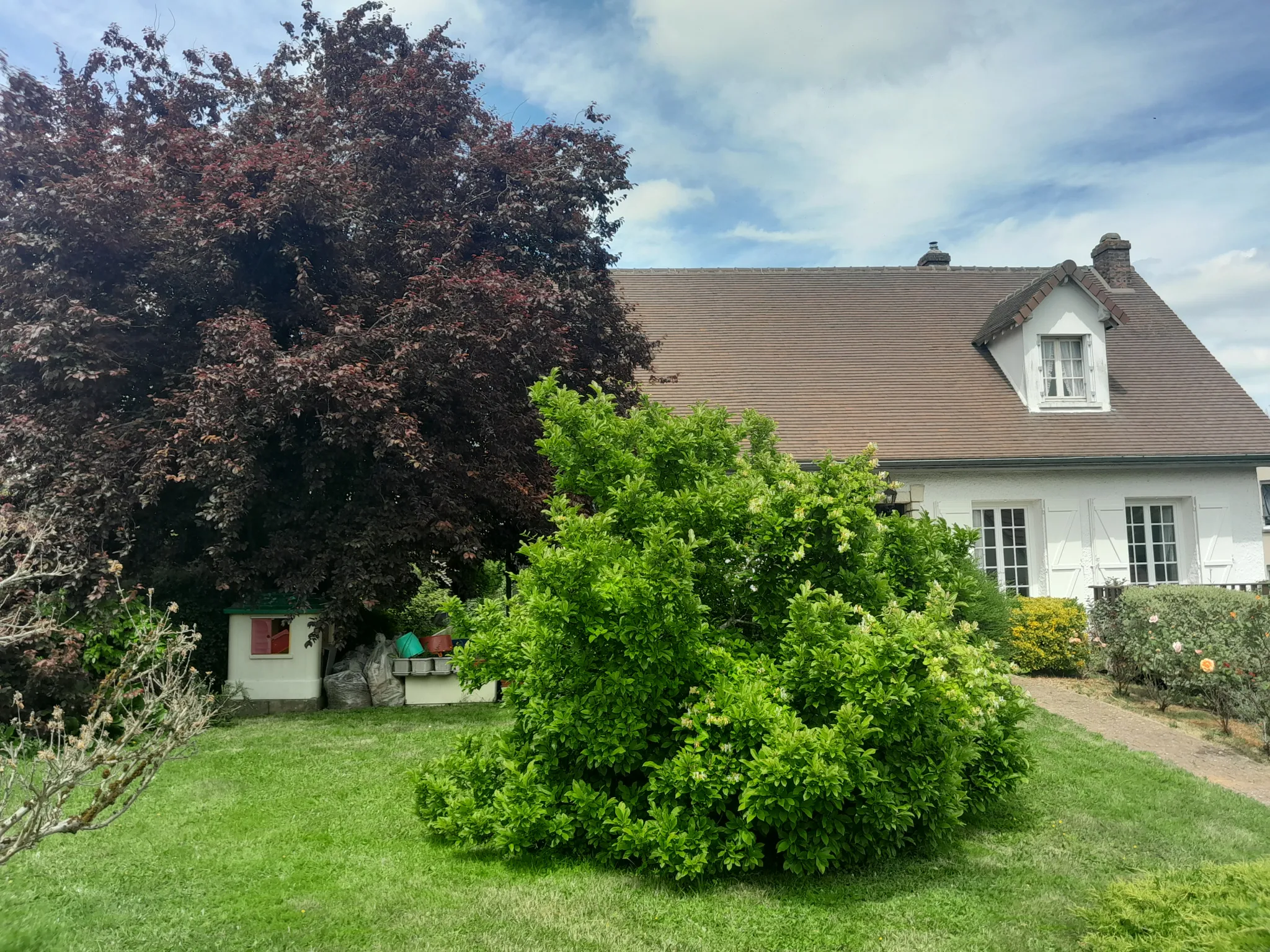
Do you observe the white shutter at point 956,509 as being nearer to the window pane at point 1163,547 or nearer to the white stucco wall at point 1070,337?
the white stucco wall at point 1070,337

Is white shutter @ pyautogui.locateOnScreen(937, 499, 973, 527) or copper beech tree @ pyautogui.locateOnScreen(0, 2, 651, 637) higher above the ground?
copper beech tree @ pyautogui.locateOnScreen(0, 2, 651, 637)

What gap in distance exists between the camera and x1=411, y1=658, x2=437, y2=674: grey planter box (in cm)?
1086

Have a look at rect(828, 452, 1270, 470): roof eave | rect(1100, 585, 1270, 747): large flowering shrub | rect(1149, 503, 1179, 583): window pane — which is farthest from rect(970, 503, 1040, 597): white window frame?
rect(1100, 585, 1270, 747): large flowering shrub

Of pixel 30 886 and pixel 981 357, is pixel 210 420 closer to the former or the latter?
pixel 30 886

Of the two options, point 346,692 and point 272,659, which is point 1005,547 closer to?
point 346,692

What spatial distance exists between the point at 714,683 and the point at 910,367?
12.5 meters

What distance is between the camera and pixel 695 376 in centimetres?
1583

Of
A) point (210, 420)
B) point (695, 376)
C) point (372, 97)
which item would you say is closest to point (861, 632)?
point (210, 420)

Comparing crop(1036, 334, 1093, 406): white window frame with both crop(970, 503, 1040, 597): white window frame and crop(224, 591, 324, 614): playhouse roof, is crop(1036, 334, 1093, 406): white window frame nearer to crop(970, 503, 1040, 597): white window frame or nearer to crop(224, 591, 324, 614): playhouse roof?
crop(970, 503, 1040, 597): white window frame

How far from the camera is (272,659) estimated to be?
34.4ft

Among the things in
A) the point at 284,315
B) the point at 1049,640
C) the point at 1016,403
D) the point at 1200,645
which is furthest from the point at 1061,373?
the point at 284,315

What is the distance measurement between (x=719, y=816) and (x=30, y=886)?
374cm

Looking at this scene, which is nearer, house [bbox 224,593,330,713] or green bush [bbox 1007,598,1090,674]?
house [bbox 224,593,330,713]

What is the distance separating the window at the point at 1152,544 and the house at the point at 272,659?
41.2ft
